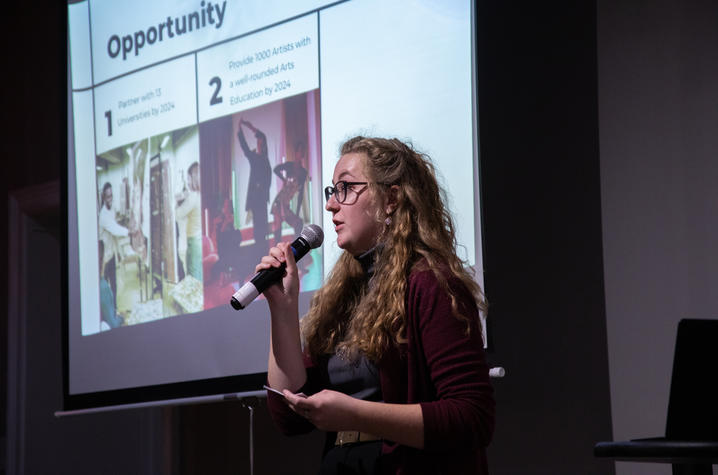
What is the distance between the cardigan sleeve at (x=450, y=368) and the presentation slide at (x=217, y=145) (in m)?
0.83

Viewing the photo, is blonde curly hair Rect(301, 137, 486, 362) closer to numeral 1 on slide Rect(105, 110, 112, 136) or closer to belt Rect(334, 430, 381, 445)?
belt Rect(334, 430, 381, 445)

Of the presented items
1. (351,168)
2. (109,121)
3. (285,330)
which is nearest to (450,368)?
(285,330)

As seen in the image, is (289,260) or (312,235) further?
(312,235)

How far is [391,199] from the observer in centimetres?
165

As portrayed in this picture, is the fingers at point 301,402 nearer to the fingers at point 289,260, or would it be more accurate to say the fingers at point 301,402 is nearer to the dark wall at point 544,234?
the fingers at point 289,260

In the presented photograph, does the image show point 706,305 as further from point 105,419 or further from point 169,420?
point 105,419

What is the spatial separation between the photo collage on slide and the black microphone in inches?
31.2

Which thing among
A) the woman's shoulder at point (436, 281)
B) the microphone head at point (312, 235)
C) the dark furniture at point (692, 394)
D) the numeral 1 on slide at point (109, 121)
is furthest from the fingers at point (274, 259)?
the numeral 1 on slide at point (109, 121)

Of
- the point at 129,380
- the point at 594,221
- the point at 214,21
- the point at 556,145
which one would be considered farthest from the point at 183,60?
the point at 594,221

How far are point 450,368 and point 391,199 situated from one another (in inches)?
15.7

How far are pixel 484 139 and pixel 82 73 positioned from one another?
183 centimetres

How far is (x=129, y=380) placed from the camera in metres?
3.10

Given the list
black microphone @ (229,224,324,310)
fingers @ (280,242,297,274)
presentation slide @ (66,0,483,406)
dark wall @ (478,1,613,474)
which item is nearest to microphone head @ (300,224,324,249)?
black microphone @ (229,224,324,310)

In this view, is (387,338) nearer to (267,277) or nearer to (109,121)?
(267,277)
